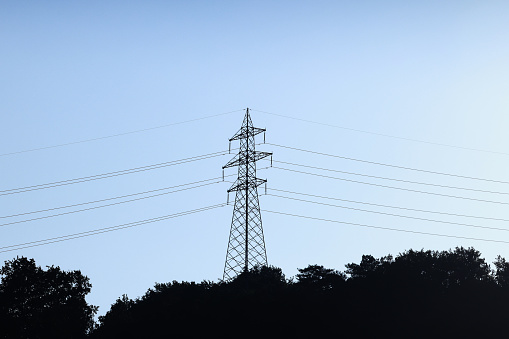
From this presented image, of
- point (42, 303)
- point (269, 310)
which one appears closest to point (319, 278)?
point (269, 310)

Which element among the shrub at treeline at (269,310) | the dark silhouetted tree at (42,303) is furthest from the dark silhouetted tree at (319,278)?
the dark silhouetted tree at (42,303)

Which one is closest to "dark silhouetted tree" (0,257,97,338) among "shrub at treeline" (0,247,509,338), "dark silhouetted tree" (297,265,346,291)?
"shrub at treeline" (0,247,509,338)

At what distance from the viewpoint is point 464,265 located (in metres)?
133

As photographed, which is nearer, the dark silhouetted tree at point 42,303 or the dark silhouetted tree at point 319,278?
the dark silhouetted tree at point 42,303

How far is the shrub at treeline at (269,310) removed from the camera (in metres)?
100

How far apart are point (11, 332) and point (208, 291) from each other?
93.8 ft

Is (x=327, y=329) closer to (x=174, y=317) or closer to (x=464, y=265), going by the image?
(x=174, y=317)

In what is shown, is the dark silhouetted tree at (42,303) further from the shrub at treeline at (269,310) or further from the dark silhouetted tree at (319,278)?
the dark silhouetted tree at (319,278)

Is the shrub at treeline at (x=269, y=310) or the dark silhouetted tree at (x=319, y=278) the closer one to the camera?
the shrub at treeline at (x=269, y=310)

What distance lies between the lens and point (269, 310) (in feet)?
346

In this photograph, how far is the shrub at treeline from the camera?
100 m

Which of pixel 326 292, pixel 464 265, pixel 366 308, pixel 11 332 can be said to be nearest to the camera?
pixel 11 332

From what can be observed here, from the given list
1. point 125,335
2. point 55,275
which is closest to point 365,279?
point 125,335

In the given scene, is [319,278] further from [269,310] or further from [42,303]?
[42,303]
